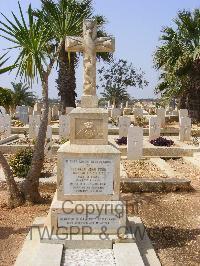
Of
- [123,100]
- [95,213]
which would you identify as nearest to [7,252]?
[95,213]

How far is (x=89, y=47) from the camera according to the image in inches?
226

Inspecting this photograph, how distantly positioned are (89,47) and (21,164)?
4589 mm

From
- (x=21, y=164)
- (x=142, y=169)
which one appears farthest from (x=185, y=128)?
(x=21, y=164)

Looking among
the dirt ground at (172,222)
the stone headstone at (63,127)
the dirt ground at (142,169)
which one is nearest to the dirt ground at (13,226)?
the dirt ground at (172,222)

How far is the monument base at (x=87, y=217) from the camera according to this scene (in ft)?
17.7

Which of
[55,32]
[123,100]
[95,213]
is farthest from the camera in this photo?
[123,100]

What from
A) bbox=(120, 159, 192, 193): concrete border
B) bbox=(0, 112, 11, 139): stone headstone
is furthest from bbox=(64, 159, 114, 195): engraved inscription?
bbox=(0, 112, 11, 139): stone headstone

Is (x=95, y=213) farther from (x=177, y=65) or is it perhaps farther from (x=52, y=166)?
(x=177, y=65)

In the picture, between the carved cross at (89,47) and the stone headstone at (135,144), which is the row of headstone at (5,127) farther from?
the carved cross at (89,47)

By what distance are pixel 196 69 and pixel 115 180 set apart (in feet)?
55.5

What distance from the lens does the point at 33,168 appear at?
7.30 m

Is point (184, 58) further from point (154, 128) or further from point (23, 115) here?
point (23, 115)

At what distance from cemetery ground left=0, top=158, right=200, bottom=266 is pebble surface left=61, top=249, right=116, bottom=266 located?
2.38 ft

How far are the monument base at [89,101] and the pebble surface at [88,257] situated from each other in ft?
6.83
